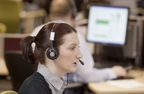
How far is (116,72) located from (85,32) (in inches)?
→ 33.3

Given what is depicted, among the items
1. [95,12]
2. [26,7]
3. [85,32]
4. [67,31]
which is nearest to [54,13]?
[95,12]

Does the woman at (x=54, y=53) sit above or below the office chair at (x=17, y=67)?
above

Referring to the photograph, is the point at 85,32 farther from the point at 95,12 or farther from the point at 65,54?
the point at 65,54

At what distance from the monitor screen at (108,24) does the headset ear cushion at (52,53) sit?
1.50m

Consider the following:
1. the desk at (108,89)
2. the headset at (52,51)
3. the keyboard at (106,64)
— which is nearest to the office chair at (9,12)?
the keyboard at (106,64)

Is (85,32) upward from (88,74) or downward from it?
upward

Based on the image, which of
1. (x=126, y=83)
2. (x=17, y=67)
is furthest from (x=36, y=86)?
(x=126, y=83)

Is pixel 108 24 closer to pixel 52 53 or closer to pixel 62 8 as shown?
pixel 62 8

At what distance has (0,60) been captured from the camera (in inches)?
119

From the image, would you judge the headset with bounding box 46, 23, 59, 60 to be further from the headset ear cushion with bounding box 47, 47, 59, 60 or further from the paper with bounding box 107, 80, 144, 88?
the paper with bounding box 107, 80, 144, 88

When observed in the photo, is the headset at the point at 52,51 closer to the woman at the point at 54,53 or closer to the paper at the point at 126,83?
the woman at the point at 54,53

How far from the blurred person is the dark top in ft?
2.88

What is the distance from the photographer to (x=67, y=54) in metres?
1.38

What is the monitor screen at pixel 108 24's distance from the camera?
272 centimetres
